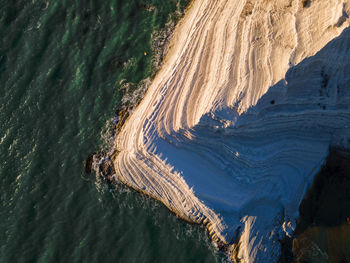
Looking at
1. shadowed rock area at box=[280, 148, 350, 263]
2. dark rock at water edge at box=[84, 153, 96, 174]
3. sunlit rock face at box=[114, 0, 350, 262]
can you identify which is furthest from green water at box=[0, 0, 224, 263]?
shadowed rock area at box=[280, 148, 350, 263]

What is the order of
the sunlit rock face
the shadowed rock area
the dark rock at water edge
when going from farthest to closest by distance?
the dark rock at water edge, the shadowed rock area, the sunlit rock face

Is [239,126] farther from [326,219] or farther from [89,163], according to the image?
[89,163]

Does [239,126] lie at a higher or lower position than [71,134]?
higher

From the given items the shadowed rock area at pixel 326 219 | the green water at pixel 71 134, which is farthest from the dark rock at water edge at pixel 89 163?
the shadowed rock area at pixel 326 219

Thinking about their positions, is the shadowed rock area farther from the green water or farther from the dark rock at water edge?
the dark rock at water edge

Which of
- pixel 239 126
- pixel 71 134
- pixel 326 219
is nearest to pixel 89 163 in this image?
pixel 71 134

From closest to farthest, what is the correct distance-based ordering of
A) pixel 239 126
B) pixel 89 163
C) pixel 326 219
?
pixel 239 126 < pixel 326 219 < pixel 89 163

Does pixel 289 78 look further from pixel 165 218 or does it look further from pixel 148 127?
pixel 165 218
